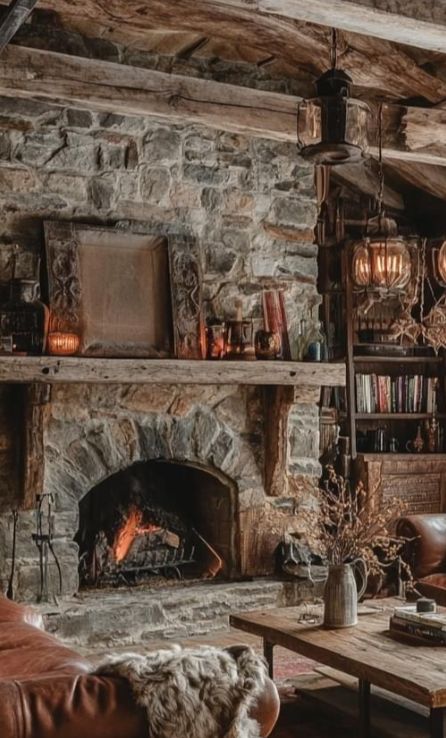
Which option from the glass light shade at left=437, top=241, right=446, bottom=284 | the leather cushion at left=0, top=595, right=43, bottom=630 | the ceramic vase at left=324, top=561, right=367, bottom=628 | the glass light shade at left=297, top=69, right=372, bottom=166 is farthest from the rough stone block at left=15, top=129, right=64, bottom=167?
the ceramic vase at left=324, top=561, right=367, bottom=628

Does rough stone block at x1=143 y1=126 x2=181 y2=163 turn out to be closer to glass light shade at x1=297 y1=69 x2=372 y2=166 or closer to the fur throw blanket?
glass light shade at x1=297 y1=69 x2=372 y2=166

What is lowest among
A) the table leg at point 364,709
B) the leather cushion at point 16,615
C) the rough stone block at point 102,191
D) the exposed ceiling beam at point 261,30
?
the table leg at point 364,709

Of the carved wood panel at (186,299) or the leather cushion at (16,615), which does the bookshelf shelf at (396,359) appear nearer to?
the carved wood panel at (186,299)

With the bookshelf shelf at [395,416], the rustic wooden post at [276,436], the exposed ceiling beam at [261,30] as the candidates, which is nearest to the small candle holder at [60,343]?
the rustic wooden post at [276,436]

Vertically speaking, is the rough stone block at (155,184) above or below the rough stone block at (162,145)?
below

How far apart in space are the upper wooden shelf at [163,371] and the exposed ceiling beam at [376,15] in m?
2.27

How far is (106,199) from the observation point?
5797 mm

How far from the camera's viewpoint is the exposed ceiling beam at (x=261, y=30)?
5.14 m

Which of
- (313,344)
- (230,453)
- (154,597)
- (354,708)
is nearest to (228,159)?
(313,344)

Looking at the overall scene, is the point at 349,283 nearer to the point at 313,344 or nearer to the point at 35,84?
the point at 313,344

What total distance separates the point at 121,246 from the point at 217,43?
1275 mm

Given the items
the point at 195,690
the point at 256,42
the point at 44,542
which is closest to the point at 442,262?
the point at 256,42

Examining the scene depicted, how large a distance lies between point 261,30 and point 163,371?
6.23 feet

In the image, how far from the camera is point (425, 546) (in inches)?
219
